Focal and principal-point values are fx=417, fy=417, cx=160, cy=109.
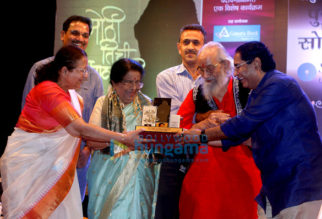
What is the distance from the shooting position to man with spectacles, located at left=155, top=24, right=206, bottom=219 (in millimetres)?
3568

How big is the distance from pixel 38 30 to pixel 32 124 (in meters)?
3.20

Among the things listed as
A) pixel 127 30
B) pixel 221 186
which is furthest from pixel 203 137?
pixel 127 30

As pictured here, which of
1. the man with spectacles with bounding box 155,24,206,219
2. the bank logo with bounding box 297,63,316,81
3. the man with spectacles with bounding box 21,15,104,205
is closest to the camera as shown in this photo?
the man with spectacles with bounding box 155,24,206,219

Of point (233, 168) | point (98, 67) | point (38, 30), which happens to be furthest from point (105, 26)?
point (233, 168)

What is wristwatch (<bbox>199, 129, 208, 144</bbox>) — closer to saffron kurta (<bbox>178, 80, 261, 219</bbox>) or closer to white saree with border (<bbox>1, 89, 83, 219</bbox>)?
saffron kurta (<bbox>178, 80, 261, 219</bbox>)

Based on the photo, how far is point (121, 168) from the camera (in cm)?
333

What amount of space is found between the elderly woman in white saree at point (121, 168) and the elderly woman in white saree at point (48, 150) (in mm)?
311

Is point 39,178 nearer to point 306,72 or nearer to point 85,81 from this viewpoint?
point 85,81

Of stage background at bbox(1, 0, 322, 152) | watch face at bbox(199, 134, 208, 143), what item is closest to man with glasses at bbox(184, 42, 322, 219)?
watch face at bbox(199, 134, 208, 143)

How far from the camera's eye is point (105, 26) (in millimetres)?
5633

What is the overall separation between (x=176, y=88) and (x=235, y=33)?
56.8 inches

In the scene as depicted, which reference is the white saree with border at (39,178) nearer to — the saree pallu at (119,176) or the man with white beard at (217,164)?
the saree pallu at (119,176)

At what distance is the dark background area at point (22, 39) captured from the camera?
5.79 meters

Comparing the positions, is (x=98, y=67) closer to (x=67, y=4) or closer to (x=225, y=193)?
(x=67, y=4)
